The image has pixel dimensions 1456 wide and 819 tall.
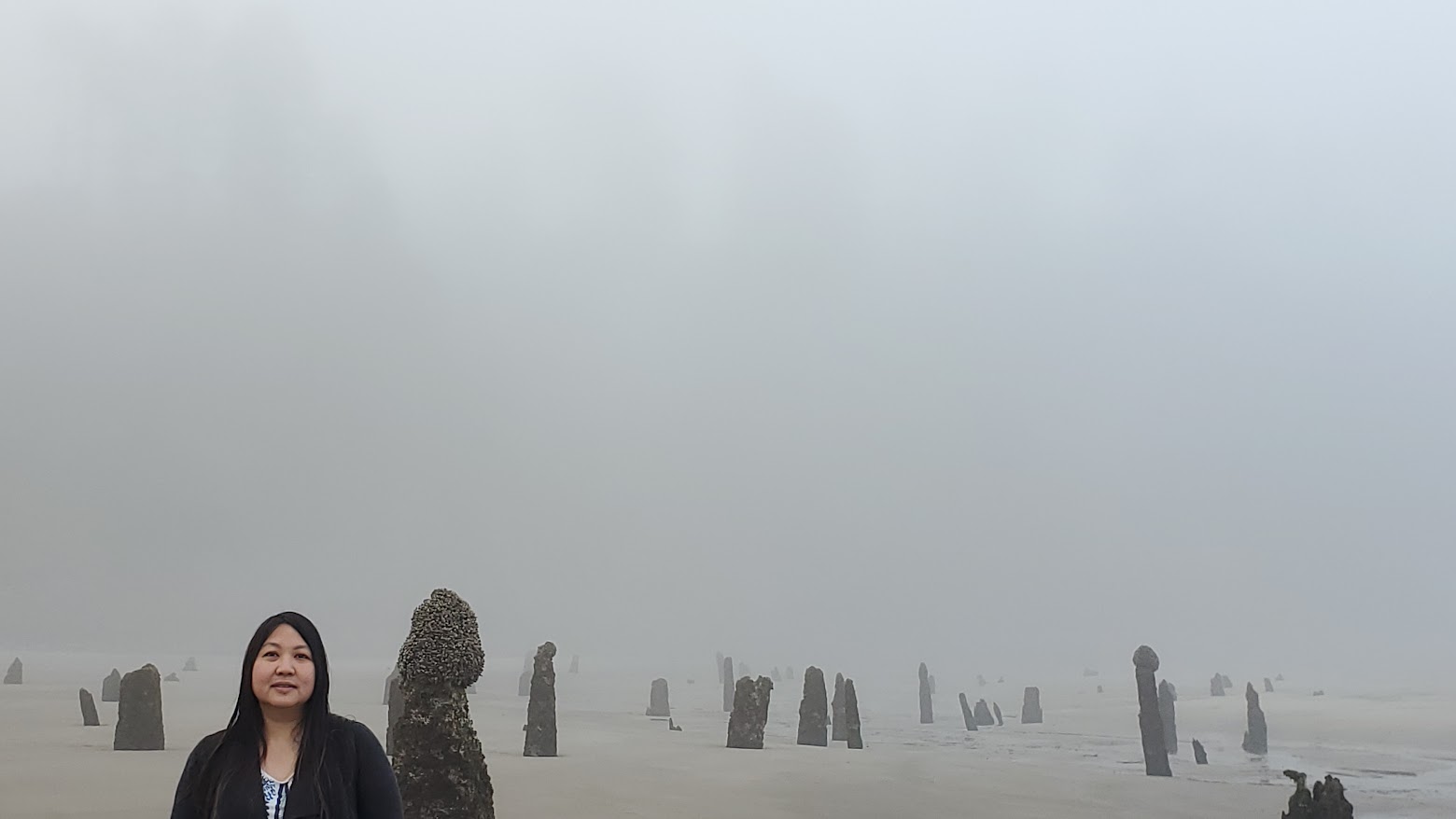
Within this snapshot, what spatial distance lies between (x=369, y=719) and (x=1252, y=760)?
3110 cm

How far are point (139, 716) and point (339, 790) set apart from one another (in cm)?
2051

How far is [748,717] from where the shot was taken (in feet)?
87.0

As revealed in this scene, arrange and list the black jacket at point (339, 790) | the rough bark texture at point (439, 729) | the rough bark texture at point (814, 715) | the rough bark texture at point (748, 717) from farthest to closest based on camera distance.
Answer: the rough bark texture at point (814, 715) < the rough bark texture at point (748, 717) < the rough bark texture at point (439, 729) < the black jacket at point (339, 790)

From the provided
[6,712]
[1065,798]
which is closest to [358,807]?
[1065,798]

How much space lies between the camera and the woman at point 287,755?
3363mm

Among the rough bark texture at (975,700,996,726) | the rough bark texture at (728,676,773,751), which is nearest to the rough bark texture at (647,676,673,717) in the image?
the rough bark texture at (975,700,996,726)

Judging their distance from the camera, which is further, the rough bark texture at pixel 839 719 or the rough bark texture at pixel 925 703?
the rough bark texture at pixel 925 703

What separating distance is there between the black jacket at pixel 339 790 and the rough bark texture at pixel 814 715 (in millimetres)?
27123

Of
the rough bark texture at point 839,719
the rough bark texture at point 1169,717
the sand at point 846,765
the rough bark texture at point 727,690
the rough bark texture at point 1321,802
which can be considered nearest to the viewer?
the rough bark texture at point 1321,802

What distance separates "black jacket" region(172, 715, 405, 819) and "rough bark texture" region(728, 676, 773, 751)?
23608 mm

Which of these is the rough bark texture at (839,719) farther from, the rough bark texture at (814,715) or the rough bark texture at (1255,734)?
the rough bark texture at (1255,734)

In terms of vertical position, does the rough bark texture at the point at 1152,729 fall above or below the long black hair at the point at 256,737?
below

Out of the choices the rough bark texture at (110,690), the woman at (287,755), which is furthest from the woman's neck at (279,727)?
the rough bark texture at (110,690)

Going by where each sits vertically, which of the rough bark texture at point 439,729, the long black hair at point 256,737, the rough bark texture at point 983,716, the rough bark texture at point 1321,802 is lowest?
the rough bark texture at point 983,716
